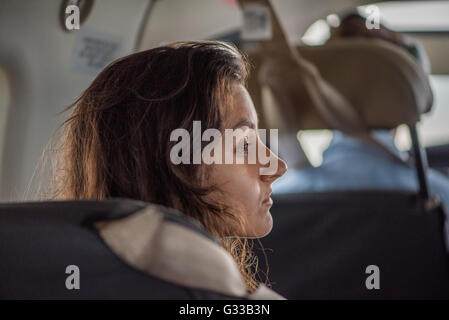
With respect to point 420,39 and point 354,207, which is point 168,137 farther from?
point 420,39

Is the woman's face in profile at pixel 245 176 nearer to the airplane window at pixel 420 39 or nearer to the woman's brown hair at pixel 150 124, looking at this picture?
the woman's brown hair at pixel 150 124

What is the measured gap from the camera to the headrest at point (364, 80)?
132 centimetres

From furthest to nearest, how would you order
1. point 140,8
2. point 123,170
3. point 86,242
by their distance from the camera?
1. point 140,8
2. point 123,170
3. point 86,242

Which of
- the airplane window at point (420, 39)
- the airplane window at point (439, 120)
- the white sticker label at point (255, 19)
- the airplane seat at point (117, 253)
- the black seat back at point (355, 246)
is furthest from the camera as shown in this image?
the airplane window at point (439, 120)

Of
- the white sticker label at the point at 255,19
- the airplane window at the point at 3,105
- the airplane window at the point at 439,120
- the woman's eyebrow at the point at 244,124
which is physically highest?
the airplane window at the point at 439,120

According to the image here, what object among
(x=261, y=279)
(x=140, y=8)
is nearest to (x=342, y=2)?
(x=140, y=8)

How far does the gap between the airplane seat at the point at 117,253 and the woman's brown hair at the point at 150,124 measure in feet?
0.60

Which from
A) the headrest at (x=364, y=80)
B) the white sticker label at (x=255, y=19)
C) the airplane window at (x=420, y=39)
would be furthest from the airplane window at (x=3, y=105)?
the airplane window at (x=420, y=39)

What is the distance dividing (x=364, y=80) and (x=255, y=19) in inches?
16.0

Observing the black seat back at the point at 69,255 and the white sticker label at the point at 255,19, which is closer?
the black seat back at the point at 69,255
